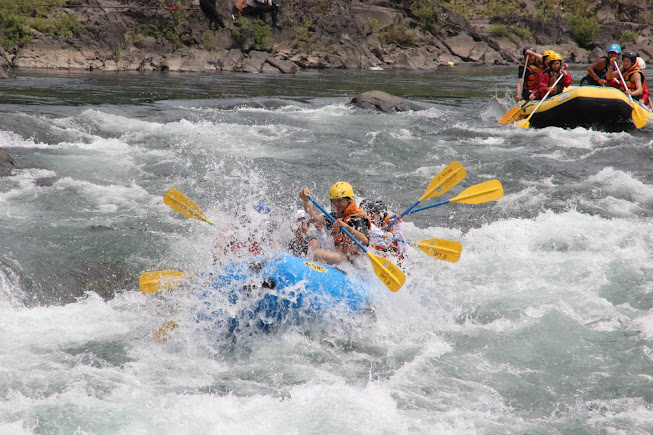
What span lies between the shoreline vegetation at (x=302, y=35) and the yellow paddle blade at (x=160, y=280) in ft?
50.0

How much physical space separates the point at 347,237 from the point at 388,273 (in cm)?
61

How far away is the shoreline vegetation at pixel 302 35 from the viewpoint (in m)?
23.1

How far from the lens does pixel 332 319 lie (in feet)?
16.0

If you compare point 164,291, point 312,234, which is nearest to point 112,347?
point 164,291

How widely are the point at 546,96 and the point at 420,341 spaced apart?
9.30m

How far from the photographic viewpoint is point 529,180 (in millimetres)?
9453

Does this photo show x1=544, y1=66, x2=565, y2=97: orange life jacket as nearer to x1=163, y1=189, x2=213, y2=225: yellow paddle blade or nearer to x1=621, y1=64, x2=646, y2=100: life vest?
x1=621, y1=64, x2=646, y2=100: life vest

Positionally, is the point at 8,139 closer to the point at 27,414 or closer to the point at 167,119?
the point at 167,119

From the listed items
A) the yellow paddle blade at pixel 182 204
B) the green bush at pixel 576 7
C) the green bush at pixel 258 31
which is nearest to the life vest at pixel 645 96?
the yellow paddle blade at pixel 182 204

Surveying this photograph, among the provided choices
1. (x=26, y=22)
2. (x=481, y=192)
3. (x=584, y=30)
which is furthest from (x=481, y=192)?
(x=584, y=30)

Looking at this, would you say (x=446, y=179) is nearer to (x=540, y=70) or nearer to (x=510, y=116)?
(x=510, y=116)

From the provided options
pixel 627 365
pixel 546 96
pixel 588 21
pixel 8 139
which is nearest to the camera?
pixel 627 365

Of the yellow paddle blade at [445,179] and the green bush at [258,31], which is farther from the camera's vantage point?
the green bush at [258,31]

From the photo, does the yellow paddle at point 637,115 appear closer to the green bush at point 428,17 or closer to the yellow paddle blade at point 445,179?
the yellow paddle blade at point 445,179
